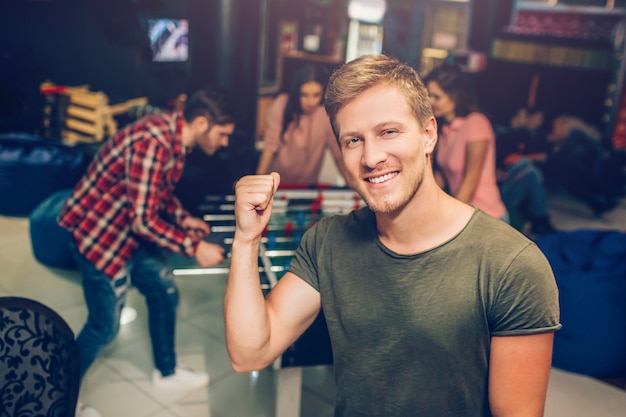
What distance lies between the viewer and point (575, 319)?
3.11 metres

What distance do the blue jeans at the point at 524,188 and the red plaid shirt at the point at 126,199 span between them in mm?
3796

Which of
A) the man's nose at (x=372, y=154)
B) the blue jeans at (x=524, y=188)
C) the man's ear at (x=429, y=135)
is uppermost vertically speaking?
the man's ear at (x=429, y=135)

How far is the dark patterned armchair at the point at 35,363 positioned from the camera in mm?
1697

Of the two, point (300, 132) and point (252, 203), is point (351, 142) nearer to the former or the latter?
point (252, 203)

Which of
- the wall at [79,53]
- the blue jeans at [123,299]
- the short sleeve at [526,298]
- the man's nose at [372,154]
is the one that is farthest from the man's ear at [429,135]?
the wall at [79,53]

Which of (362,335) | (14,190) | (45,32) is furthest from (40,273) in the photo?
(45,32)

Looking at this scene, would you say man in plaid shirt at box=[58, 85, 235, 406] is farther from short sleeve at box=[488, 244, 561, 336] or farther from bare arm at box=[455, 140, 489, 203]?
short sleeve at box=[488, 244, 561, 336]

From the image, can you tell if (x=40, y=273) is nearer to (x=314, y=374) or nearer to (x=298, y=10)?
(x=314, y=374)

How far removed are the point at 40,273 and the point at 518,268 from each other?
4.04 metres

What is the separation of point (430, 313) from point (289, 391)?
1.22 metres

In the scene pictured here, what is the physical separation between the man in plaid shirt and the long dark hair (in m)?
1.19

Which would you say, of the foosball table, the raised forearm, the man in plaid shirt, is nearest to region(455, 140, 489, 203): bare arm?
the foosball table

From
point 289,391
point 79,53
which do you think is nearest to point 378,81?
point 289,391

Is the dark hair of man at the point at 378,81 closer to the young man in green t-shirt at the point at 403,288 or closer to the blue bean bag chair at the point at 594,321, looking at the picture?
the young man in green t-shirt at the point at 403,288
